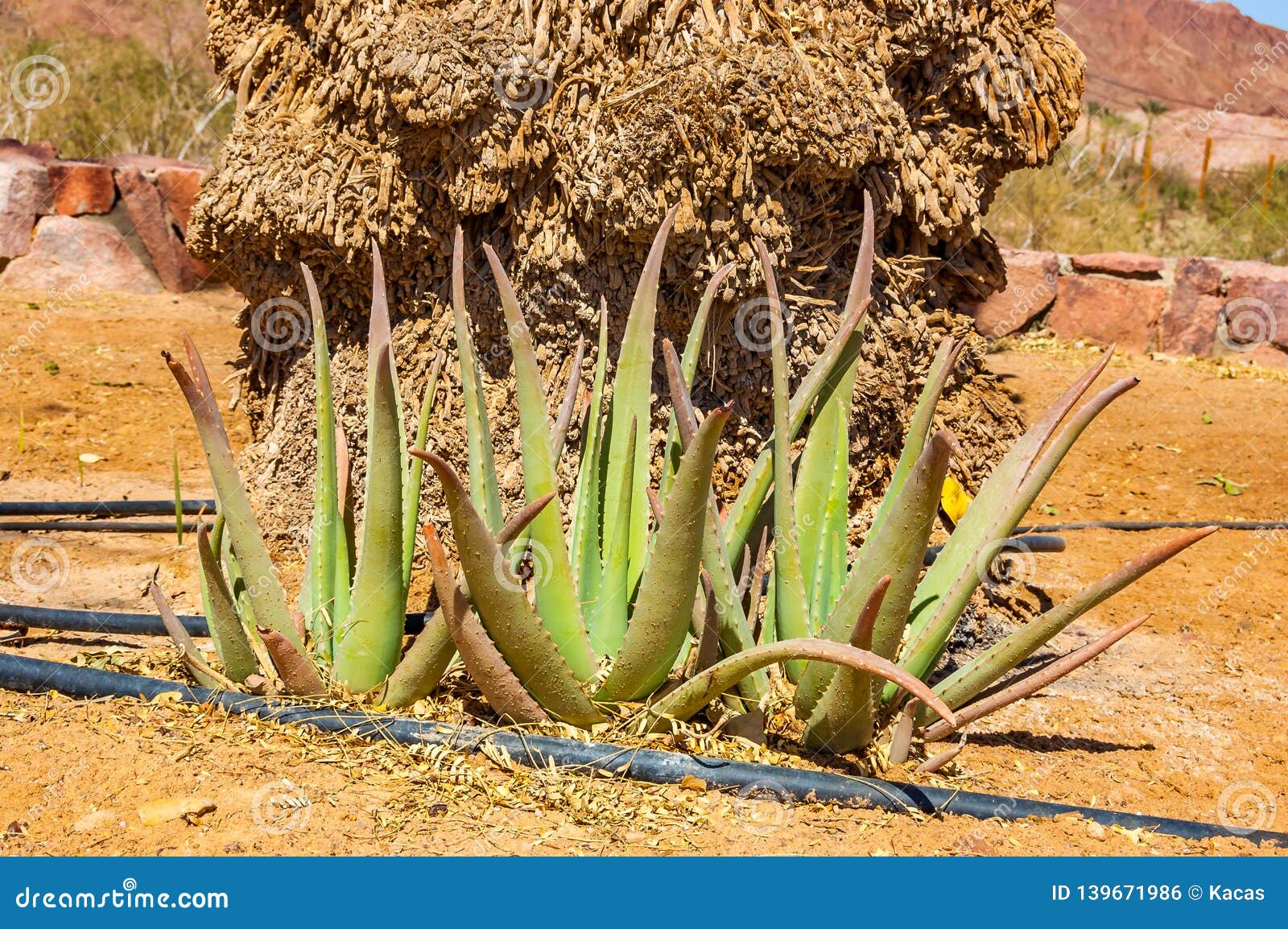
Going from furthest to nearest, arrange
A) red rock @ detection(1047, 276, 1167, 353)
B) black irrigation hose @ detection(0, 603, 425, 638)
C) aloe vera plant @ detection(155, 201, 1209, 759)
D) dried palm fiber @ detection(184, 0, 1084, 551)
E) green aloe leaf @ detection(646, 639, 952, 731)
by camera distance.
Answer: red rock @ detection(1047, 276, 1167, 353) → dried palm fiber @ detection(184, 0, 1084, 551) → black irrigation hose @ detection(0, 603, 425, 638) → aloe vera plant @ detection(155, 201, 1209, 759) → green aloe leaf @ detection(646, 639, 952, 731)

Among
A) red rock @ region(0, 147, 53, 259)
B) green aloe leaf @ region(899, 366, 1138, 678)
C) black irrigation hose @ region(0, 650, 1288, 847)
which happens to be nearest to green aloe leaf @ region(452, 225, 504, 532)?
black irrigation hose @ region(0, 650, 1288, 847)

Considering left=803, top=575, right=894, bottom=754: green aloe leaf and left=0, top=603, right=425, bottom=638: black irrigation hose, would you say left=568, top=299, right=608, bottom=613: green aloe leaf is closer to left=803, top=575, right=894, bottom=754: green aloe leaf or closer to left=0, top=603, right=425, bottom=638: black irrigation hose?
left=803, top=575, right=894, bottom=754: green aloe leaf

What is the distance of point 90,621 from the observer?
7.65 feet

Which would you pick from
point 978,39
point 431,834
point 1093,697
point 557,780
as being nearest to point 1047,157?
point 978,39

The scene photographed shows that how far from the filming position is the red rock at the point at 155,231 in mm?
7520

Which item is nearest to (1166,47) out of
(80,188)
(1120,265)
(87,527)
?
(1120,265)

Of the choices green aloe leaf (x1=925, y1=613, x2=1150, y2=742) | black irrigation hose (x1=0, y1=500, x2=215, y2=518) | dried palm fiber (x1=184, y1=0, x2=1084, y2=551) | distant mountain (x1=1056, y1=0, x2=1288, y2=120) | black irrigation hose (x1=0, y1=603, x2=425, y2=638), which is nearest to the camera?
green aloe leaf (x1=925, y1=613, x2=1150, y2=742)

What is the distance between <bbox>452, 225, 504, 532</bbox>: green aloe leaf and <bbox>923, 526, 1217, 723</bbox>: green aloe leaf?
0.83 m

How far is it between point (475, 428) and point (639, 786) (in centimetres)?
67

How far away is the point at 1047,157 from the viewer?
3.02m

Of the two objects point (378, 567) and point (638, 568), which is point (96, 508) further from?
point (638, 568)

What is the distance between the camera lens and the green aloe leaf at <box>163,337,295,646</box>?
1.96 m

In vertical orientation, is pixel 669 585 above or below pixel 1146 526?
above

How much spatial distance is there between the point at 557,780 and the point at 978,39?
7.24 ft
